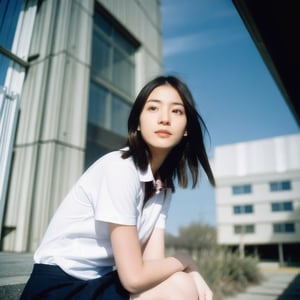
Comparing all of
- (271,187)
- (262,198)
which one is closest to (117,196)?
(262,198)

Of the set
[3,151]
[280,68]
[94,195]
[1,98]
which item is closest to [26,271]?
[3,151]

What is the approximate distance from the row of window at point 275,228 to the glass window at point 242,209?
1677mm

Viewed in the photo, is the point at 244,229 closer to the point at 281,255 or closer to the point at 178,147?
the point at 281,255

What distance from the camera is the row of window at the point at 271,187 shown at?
33750mm

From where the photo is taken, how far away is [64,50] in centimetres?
503

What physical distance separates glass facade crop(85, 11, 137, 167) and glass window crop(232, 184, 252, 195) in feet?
104

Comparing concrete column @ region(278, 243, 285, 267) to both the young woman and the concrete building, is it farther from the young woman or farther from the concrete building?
the young woman

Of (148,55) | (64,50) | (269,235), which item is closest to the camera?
(64,50)

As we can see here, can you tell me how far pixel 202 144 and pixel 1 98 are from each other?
1491 mm

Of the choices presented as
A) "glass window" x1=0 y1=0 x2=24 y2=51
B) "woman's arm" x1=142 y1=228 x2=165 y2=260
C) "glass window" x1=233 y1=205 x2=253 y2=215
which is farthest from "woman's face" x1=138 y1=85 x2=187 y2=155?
"glass window" x1=233 y1=205 x2=253 y2=215

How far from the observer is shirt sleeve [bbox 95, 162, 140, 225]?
1.01m

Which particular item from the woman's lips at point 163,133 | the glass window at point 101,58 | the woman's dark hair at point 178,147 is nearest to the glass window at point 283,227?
the glass window at point 101,58

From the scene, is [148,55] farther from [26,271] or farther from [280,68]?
[26,271]

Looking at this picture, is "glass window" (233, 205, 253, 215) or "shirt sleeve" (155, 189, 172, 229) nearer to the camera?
"shirt sleeve" (155, 189, 172, 229)
